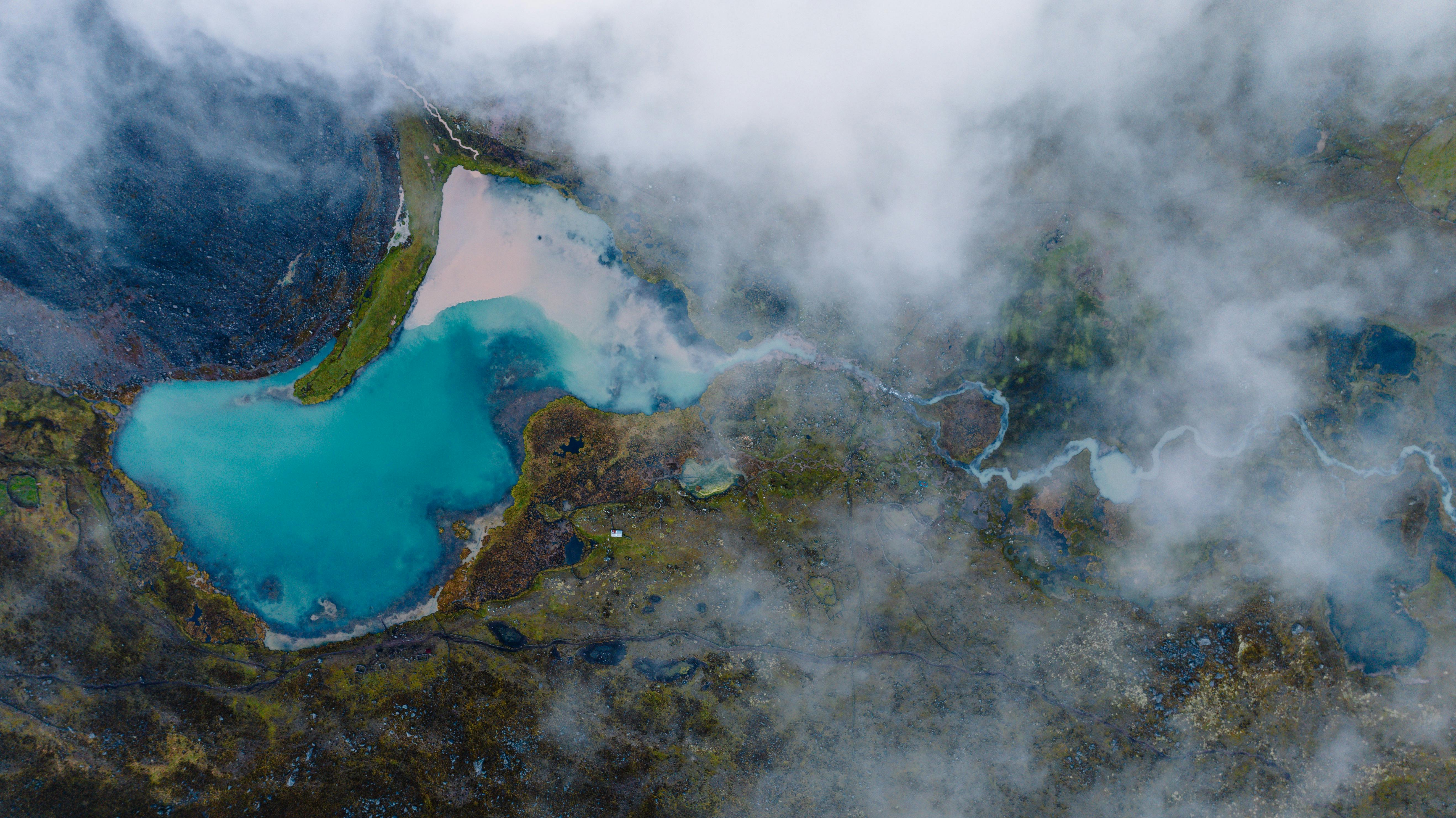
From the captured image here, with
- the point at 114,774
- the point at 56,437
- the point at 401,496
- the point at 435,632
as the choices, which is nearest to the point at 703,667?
the point at 435,632

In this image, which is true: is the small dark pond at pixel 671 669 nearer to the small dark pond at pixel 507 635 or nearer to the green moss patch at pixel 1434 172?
the small dark pond at pixel 507 635

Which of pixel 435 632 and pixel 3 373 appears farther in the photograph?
pixel 435 632

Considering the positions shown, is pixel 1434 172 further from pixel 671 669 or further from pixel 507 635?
pixel 507 635

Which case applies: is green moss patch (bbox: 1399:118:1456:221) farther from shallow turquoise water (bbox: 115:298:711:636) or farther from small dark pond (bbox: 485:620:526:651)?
small dark pond (bbox: 485:620:526:651)

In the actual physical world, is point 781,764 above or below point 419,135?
below

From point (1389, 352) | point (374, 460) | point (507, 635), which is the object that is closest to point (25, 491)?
point (374, 460)

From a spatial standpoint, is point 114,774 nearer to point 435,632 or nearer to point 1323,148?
point 435,632

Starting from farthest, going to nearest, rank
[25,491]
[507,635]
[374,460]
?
[374,460] < [507,635] < [25,491]

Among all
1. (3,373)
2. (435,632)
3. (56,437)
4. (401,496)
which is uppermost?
(3,373)
